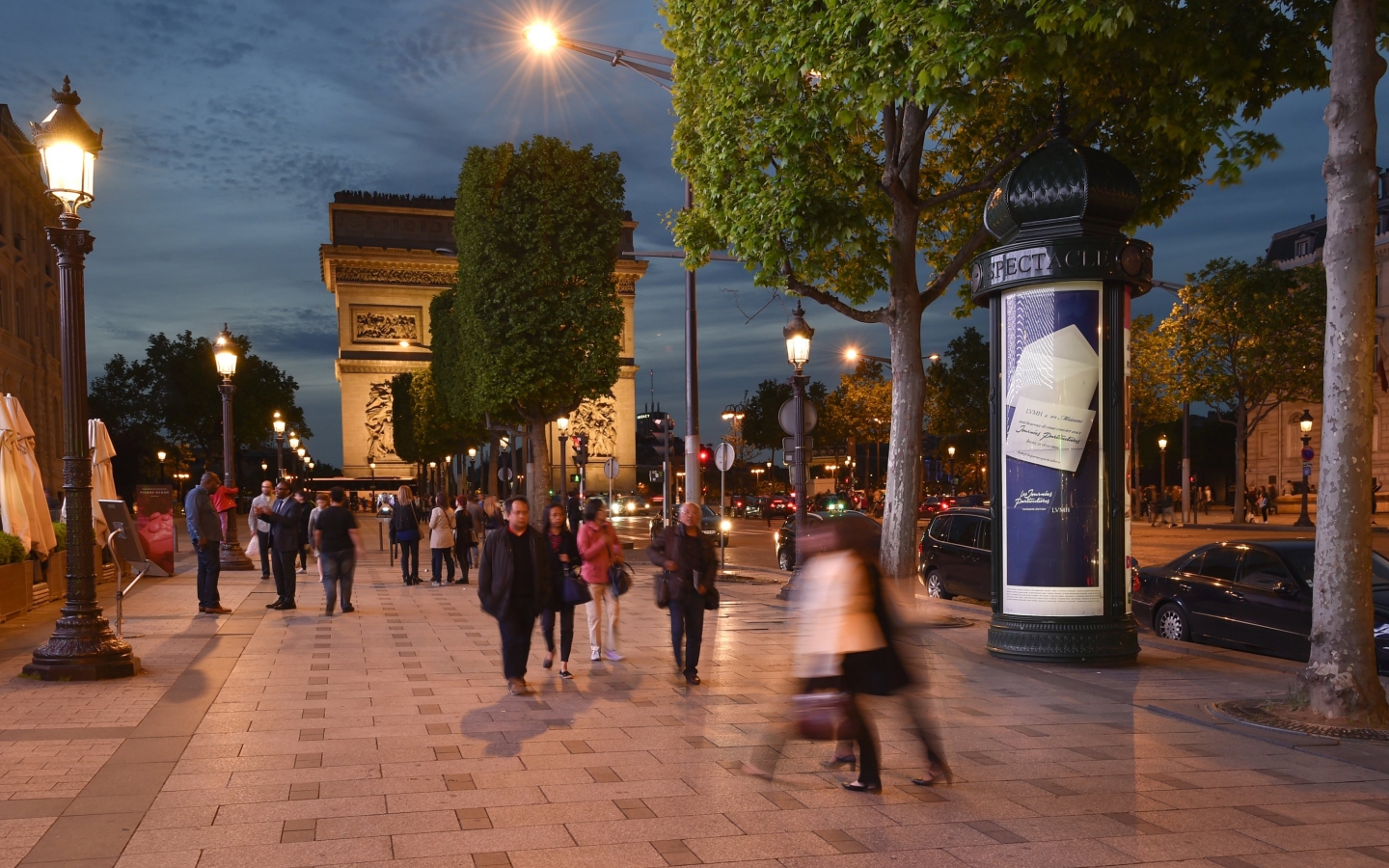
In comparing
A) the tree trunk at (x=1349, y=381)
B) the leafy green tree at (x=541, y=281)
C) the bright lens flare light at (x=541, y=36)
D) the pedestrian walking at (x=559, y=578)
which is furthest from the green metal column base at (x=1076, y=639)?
the leafy green tree at (x=541, y=281)

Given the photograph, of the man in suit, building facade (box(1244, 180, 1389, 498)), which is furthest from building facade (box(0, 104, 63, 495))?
building facade (box(1244, 180, 1389, 498))

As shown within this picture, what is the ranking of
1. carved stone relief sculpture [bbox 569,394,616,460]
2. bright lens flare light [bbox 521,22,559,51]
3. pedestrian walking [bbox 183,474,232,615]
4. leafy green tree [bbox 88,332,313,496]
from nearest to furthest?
1. pedestrian walking [bbox 183,474,232,615]
2. bright lens flare light [bbox 521,22,559,51]
3. carved stone relief sculpture [bbox 569,394,616,460]
4. leafy green tree [bbox 88,332,313,496]

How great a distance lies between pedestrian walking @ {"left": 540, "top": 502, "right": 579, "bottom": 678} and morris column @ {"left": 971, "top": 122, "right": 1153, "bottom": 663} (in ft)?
13.7

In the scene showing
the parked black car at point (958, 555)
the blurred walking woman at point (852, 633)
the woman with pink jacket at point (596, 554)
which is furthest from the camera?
the parked black car at point (958, 555)

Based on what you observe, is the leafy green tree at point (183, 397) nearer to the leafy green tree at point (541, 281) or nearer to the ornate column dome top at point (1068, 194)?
the leafy green tree at point (541, 281)

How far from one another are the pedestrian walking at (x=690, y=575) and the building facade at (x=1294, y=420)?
5863 cm

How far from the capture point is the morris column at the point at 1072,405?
11.1 m

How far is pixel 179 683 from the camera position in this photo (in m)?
10.2

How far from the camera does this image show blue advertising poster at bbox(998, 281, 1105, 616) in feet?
36.3

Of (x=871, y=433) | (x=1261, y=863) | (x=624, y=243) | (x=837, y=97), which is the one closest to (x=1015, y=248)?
(x=837, y=97)

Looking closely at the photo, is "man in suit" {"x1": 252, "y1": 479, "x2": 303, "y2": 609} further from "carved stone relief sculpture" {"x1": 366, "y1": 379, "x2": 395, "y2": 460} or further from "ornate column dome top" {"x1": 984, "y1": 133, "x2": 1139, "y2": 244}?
"carved stone relief sculpture" {"x1": 366, "y1": 379, "x2": 395, "y2": 460}

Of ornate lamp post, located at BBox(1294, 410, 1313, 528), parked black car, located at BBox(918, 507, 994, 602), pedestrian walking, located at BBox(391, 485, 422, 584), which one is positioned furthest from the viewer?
ornate lamp post, located at BBox(1294, 410, 1313, 528)

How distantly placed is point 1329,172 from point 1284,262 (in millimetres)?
68833

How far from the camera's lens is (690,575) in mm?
10242
